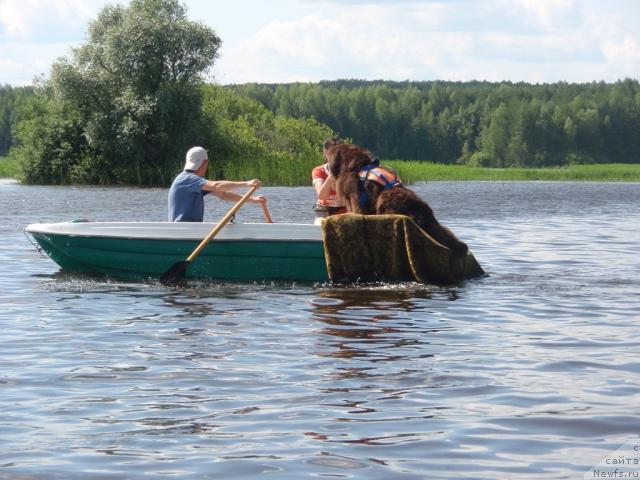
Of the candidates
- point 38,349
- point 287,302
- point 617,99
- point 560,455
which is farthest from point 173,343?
point 617,99

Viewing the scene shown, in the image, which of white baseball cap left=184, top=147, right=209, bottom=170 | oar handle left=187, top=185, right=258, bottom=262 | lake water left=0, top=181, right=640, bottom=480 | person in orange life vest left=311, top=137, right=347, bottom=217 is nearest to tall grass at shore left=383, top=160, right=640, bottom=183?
person in orange life vest left=311, top=137, right=347, bottom=217

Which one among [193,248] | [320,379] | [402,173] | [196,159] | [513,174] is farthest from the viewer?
[513,174]

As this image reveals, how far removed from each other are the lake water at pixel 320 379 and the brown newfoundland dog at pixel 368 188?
0.76 m

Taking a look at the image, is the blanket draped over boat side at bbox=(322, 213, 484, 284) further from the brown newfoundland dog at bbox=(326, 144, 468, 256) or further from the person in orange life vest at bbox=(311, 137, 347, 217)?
A: the person in orange life vest at bbox=(311, 137, 347, 217)

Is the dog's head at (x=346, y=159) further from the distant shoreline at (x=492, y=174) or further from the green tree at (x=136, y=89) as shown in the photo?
the distant shoreline at (x=492, y=174)

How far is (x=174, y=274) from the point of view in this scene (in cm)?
1207

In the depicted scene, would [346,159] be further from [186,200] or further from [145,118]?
[145,118]

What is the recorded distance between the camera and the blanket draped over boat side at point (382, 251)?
38.4 ft

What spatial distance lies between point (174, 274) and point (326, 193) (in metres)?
1.75

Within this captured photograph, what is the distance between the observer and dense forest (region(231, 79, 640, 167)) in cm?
12262

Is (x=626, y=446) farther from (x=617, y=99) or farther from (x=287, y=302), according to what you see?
(x=617, y=99)

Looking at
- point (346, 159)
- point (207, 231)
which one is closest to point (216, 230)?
point (207, 231)

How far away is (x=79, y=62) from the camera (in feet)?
152

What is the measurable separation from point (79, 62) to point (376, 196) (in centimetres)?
3623
